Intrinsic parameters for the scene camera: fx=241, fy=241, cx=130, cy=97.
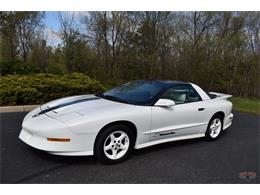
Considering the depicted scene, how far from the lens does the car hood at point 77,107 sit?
3365mm

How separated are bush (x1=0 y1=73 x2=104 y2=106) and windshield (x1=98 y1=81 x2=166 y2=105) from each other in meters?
3.98

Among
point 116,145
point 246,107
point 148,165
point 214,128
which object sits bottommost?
point 246,107

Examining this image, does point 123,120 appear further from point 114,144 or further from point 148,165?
point 148,165

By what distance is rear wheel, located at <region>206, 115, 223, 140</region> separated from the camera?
4609mm

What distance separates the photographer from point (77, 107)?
3631 millimetres

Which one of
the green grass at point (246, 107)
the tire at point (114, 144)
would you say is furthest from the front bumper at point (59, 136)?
the green grass at point (246, 107)

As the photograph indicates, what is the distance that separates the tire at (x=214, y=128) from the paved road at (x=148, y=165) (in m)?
0.16

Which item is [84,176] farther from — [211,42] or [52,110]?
[211,42]

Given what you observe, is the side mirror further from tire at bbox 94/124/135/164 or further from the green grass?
the green grass

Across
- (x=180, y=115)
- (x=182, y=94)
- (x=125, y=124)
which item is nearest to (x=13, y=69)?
(x=182, y=94)

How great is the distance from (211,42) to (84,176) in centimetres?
1348

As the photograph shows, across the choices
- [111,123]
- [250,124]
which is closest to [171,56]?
[250,124]

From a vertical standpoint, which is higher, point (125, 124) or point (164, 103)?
point (164, 103)

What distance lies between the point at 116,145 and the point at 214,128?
2253 millimetres
